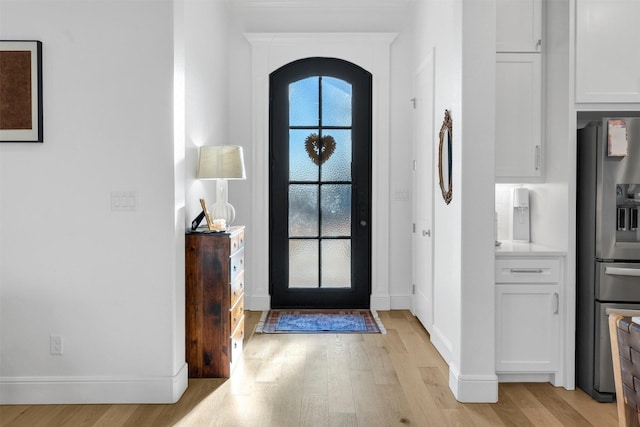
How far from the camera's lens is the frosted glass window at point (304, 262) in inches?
206

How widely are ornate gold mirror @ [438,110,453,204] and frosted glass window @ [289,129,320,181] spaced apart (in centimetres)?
166

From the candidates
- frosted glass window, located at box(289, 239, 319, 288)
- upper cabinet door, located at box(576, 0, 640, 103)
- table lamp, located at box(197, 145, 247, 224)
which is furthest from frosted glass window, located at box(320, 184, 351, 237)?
upper cabinet door, located at box(576, 0, 640, 103)

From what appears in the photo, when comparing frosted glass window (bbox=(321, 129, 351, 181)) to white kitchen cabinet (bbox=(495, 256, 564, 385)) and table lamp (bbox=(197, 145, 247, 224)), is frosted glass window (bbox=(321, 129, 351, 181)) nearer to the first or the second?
table lamp (bbox=(197, 145, 247, 224))

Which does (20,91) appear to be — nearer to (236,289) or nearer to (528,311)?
(236,289)

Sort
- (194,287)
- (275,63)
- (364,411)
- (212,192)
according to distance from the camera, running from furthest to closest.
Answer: (275,63) < (212,192) < (194,287) < (364,411)

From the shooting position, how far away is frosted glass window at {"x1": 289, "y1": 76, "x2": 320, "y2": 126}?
17.1 ft

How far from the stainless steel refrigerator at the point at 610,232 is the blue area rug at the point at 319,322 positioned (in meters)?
1.85

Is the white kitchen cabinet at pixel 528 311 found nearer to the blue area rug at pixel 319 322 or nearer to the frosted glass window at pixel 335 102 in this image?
the blue area rug at pixel 319 322

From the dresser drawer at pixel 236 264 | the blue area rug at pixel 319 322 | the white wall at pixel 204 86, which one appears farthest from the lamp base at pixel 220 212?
the blue area rug at pixel 319 322

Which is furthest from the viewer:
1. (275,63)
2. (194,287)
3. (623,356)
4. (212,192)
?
(275,63)

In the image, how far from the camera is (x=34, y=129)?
9.39 ft

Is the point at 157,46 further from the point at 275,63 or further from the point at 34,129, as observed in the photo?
the point at 275,63

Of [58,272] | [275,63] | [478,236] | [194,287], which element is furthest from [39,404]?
[275,63]

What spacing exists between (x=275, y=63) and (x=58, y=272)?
3.10 metres
